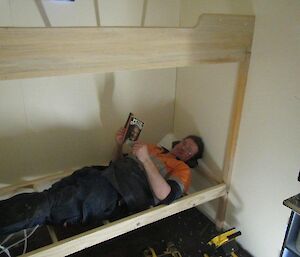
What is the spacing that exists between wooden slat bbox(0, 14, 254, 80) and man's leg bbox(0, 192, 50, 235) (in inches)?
21.0

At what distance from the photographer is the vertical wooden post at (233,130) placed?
1172 mm

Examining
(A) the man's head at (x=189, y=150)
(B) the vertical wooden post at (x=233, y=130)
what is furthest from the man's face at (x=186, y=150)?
(B) the vertical wooden post at (x=233, y=130)

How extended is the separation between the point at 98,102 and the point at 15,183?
0.57 m

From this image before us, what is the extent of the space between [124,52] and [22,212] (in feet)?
2.23

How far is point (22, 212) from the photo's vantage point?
1.02m

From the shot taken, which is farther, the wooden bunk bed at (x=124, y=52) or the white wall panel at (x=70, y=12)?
the white wall panel at (x=70, y=12)

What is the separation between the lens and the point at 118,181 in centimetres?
121

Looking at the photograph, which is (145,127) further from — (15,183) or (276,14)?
(276,14)

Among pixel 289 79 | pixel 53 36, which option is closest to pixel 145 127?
pixel 289 79

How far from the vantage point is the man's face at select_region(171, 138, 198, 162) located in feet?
4.64

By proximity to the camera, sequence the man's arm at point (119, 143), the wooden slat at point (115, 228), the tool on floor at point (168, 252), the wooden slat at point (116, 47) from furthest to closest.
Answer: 1. the man's arm at point (119, 143)
2. the tool on floor at point (168, 252)
3. the wooden slat at point (115, 228)
4. the wooden slat at point (116, 47)

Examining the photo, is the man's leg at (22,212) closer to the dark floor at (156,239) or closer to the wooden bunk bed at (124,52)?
the wooden bunk bed at (124,52)

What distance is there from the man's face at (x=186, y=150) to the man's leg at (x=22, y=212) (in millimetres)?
655

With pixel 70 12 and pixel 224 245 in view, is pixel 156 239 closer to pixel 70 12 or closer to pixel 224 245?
pixel 224 245
